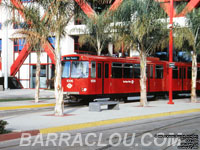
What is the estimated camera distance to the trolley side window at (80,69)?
25.0m

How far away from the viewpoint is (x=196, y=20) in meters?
26.7

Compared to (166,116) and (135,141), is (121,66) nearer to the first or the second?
(166,116)

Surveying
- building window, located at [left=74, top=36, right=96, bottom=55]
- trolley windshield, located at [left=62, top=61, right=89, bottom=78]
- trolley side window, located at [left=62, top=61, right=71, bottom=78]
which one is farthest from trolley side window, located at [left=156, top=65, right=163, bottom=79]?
building window, located at [left=74, top=36, right=96, bottom=55]

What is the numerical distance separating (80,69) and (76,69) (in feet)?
1.03

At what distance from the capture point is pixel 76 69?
1000 inches

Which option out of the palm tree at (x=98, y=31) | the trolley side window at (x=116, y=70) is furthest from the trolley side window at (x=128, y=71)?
the palm tree at (x=98, y=31)

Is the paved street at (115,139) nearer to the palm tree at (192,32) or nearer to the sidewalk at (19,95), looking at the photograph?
the palm tree at (192,32)

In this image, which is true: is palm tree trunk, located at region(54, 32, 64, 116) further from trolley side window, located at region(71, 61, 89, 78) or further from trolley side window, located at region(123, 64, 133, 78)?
trolley side window, located at region(123, 64, 133, 78)

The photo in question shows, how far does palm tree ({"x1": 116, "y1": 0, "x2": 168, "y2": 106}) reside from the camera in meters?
22.1

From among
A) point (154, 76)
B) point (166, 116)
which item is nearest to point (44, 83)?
point (154, 76)

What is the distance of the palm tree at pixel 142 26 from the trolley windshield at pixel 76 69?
3189 mm

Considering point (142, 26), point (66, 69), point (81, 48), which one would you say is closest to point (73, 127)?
point (142, 26)

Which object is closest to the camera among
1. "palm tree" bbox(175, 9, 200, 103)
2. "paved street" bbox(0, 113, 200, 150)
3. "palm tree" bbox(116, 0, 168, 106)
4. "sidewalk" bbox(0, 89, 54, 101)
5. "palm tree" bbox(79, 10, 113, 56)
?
"paved street" bbox(0, 113, 200, 150)

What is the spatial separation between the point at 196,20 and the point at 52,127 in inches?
689
